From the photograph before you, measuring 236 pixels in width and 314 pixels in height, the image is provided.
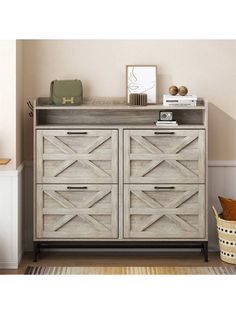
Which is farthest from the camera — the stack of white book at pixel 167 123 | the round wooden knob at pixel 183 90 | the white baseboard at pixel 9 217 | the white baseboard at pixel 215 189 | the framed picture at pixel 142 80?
the white baseboard at pixel 215 189

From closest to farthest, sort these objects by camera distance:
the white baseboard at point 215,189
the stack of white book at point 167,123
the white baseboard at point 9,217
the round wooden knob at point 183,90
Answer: the white baseboard at point 9,217 < the stack of white book at point 167,123 < the round wooden knob at point 183,90 < the white baseboard at point 215,189

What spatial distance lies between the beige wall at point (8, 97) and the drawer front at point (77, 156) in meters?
0.21

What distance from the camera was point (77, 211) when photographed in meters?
4.61

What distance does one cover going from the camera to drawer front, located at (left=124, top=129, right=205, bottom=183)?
453 cm

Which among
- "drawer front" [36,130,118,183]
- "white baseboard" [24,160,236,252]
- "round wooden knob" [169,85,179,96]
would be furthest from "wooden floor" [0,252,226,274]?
"round wooden knob" [169,85,179,96]

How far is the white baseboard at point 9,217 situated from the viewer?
14.6ft

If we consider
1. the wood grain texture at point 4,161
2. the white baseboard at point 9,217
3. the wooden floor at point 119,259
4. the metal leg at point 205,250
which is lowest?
the wooden floor at point 119,259

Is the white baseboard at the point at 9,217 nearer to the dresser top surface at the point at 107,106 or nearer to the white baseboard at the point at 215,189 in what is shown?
the white baseboard at the point at 215,189

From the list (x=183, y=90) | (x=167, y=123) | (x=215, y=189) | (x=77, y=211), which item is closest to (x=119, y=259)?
(x=77, y=211)

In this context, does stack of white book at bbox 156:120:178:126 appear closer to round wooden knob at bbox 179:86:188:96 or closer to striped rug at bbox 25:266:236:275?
round wooden knob at bbox 179:86:188:96

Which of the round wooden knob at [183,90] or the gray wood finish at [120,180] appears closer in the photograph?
the gray wood finish at [120,180]

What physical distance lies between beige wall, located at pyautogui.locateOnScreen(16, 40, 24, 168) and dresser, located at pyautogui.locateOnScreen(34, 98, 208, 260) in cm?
16

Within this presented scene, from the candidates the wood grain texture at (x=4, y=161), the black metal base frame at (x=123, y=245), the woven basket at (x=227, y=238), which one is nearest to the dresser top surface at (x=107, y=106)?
the wood grain texture at (x=4, y=161)
